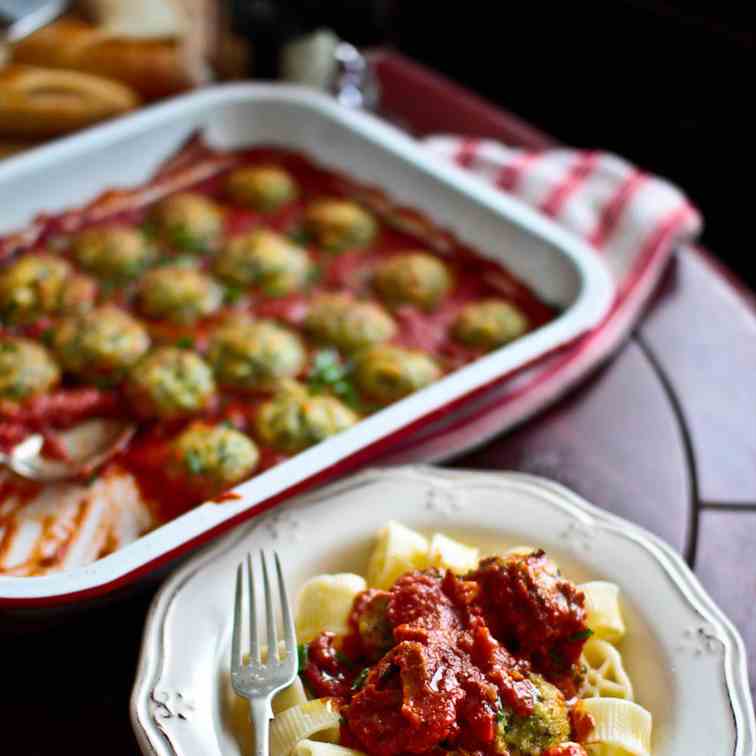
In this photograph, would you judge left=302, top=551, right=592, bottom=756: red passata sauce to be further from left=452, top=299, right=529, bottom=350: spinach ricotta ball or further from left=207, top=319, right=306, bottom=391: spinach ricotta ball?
left=452, top=299, right=529, bottom=350: spinach ricotta ball

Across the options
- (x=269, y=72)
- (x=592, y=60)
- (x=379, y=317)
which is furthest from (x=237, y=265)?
(x=592, y=60)

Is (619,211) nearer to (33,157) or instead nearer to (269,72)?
(269,72)

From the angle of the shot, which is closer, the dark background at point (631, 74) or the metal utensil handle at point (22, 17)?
the metal utensil handle at point (22, 17)

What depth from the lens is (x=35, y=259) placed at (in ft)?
12.3

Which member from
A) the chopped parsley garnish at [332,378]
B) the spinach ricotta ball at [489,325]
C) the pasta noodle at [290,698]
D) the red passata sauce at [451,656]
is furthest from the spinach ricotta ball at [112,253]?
the pasta noodle at [290,698]

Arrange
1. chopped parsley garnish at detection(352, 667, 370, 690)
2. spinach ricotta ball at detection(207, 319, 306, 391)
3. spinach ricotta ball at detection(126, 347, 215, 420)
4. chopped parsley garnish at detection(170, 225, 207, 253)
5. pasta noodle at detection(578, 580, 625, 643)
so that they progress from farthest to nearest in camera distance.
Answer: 1. chopped parsley garnish at detection(170, 225, 207, 253)
2. spinach ricotta ball at detection(207, 319, 306, 391)
3. spinach ricotta ball at detection(126, 347, 215, 420)
4. pasta noodle at detection(578, 580, 625, 643)
5. chopped parsley garnish at detection(352, 667, 370, 690)

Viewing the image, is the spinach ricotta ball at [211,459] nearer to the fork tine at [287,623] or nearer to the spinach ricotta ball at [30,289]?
the fork tine at [287,623]

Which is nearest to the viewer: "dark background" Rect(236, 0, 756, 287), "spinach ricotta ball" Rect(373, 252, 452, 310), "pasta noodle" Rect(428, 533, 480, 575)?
"pasta noodle" Rect(428, 533, 480, 575)

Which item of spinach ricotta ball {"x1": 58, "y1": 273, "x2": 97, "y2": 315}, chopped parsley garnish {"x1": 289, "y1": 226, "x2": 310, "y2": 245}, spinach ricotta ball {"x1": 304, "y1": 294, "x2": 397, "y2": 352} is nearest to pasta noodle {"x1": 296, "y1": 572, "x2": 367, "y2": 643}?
spinach ricotta ball {"x1": 304, "y1": 294, "x2": 397, "y2": 352}

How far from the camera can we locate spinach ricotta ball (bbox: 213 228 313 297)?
149 inches

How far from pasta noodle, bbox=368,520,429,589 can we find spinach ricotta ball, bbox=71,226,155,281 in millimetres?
1660

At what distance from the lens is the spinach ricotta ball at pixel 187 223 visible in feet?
13.0

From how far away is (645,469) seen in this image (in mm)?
3189

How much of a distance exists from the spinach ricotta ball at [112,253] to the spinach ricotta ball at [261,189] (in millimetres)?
489
